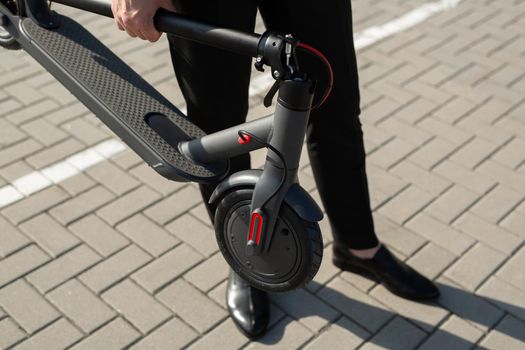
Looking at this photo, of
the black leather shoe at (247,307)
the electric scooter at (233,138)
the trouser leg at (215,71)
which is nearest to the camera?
the electric scooter at (233,138)

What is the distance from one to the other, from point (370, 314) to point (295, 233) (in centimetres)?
85

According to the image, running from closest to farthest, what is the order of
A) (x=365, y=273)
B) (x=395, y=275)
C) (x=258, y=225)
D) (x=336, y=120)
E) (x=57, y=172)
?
(x=258, y=225) < (x=336, y=120) < (x=395, y=275) < (x=365, y=273) < (x=57, y=172)

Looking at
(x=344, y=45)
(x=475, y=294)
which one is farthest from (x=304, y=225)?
(x=475, y=294)

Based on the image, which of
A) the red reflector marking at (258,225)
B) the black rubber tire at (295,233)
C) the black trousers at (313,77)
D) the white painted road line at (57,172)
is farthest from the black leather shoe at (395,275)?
the white painted road line at (57,172)

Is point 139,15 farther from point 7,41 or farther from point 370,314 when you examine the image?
point 370,314

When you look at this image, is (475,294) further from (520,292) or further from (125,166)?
(125,166)

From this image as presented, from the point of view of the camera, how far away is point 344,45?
2.66 metres

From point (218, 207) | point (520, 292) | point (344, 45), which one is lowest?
point (520, 292)

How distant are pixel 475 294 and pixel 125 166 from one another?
5.88 feet

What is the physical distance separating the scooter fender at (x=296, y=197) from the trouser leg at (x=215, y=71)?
305 mm

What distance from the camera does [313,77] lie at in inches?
104

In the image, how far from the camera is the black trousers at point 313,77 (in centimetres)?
252

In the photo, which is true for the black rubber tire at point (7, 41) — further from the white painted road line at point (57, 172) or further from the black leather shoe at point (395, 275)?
the black leather shoe at point (395, 275)

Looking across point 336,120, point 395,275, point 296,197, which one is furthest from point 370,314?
point 296,197
